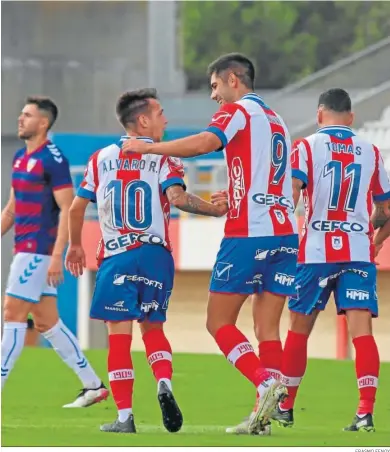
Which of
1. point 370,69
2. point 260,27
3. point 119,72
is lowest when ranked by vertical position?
point 370,69

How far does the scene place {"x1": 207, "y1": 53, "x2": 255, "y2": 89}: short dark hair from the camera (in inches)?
359

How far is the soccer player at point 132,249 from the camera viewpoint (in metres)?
9.00

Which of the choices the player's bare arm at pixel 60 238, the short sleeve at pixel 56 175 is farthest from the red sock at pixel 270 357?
the short sleeve at pixel 56 175

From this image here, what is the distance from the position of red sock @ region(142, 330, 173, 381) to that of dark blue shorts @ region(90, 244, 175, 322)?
10cm

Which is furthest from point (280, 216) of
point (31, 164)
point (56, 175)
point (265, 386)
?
point (31, 164)

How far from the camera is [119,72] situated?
126ft

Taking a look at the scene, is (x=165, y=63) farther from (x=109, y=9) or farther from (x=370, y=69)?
(x=370, y=69)

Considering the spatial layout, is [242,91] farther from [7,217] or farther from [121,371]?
[7,217]

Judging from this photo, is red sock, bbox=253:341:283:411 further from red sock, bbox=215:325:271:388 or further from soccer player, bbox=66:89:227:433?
soccer player, bbox=66:89:227:433

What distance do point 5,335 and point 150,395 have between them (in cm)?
176

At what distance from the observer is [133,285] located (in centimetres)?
908

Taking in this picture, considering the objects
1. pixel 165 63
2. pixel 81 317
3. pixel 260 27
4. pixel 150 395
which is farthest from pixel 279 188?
pixel 260 27

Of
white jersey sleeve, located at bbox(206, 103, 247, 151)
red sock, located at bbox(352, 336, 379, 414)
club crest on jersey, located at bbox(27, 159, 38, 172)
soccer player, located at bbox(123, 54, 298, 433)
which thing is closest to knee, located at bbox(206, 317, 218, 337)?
soccer player, located at bbox(123, 54, 298, 433)

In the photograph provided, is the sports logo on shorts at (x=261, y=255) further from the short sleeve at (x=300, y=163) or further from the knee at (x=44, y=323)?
the knee at (x=44, y=323)
